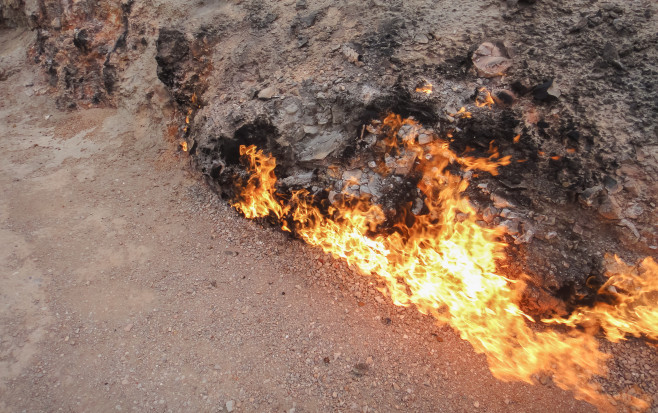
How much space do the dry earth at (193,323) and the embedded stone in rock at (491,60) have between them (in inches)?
121

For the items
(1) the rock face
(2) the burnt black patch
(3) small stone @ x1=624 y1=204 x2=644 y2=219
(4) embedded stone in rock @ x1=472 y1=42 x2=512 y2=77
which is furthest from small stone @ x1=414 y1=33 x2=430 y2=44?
(3) small stone @ x1=624 y1=204 x2=644 y2=219

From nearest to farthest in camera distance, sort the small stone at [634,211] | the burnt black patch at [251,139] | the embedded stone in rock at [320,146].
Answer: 1. the small stone at [634,211]
2. the embedded stone in rock at [320,146]
3. the burnt black patch at [251,139]

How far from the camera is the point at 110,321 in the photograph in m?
4.67

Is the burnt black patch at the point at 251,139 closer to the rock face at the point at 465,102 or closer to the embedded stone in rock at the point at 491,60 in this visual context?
the rock face at the point at 465,102

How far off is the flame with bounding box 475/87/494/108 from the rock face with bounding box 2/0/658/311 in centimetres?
3

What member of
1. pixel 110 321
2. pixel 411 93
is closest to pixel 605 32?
pixel 411 93

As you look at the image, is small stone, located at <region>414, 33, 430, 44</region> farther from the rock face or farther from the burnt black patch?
the burnt black patch

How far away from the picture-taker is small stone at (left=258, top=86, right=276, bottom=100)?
18.4ft

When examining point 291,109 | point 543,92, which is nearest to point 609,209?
point 543,92

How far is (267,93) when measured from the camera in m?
5.64

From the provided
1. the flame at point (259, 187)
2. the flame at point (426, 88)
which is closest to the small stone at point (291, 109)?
the flame at point (259, 187)

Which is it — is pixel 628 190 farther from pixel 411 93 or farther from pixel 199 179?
pixel 199 179

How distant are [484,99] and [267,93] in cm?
295

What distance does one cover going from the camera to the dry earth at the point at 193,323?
13.1 ft
